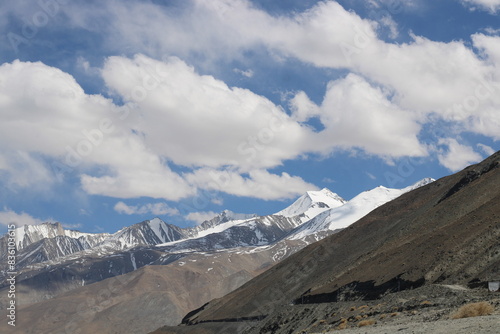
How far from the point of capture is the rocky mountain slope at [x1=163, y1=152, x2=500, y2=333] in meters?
74.1

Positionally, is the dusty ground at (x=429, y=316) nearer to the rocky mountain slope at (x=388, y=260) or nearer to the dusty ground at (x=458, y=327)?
the dusty ground at (x=458, y=327)

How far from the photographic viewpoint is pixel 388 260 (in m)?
96.8

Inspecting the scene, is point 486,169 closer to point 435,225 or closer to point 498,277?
point 435,225

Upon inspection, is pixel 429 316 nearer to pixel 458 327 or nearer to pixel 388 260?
pixel 458 327

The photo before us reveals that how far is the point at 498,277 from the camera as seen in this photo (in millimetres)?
56312

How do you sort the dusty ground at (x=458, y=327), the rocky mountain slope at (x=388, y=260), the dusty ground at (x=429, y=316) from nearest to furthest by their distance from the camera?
the dusty ground at (x=458, y=327), the dusty ground at (x=429, y=316), the rocky mountain slope at (x=388, y=260)

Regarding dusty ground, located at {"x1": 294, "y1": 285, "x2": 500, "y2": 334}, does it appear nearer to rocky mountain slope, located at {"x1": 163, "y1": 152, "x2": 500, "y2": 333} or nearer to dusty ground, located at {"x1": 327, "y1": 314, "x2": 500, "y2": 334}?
dusty ground, located at {"x1": 327, "y1": 314, "x2": 500, "y2": 334}

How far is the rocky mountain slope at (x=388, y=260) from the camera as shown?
74125 mm

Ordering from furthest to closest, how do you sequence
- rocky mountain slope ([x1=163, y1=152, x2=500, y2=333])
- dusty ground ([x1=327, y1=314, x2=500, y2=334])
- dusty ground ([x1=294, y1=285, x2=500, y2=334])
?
rocky mountain slope ([x1=163, y1=152, x2=500, y2=333])
dusty ground ([x1=294, y1=285, x2=500, y2=334])
dusty ground ([x1=327, y1=314, x2=500, y2=334])

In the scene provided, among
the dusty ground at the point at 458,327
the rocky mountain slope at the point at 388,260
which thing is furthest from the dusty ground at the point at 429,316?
the rocky mountain slope at the point at 388,260

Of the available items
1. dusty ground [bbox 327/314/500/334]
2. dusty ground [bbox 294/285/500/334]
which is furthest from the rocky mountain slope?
dusty ground [bbox 327/314/500/334]

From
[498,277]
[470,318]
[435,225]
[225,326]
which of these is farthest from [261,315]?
[470,318]

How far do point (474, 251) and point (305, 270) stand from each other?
8367cm

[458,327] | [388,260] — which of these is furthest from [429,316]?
[388,260]
